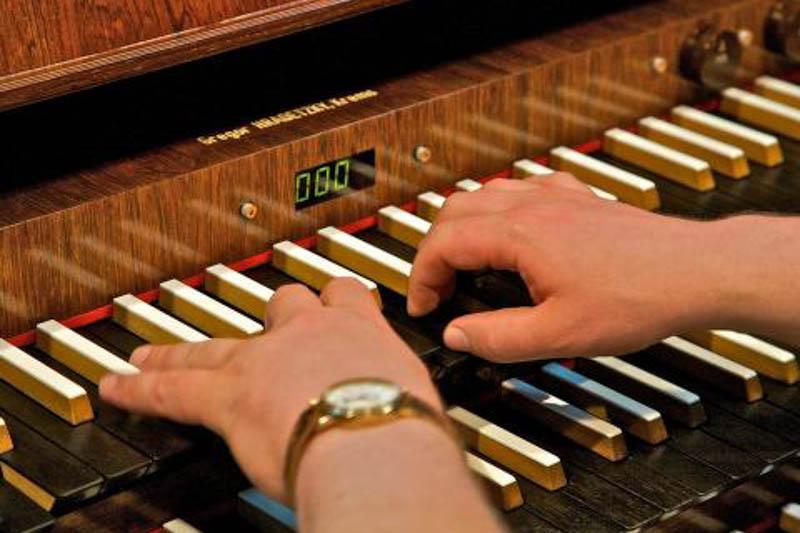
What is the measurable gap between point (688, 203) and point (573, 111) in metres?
0.24

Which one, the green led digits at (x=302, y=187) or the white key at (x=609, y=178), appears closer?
the green led digits at (x=302, y=187)

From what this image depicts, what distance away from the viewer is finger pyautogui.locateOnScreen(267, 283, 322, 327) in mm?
2014

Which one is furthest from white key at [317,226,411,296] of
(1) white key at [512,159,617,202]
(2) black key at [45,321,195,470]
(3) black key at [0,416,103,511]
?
(3) black key at [0,416,103,511]

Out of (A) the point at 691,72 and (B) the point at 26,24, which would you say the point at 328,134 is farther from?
(A) the point at 691,72

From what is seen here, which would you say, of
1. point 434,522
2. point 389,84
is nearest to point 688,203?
point 389,84

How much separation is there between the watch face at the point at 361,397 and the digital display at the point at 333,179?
2.49 feet

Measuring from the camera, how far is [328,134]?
2.52 meters

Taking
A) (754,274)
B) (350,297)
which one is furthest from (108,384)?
(754,274)

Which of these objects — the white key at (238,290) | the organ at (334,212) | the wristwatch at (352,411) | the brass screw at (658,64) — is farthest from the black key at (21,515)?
the brass screw at (658,64)

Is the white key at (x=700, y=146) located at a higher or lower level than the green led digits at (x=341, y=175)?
lower

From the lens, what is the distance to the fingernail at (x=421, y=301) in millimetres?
2309

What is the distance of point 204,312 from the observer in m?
2.29

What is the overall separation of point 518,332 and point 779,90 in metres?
1.09

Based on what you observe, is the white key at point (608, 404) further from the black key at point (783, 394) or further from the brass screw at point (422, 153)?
the brass screw at point (422, 153)
